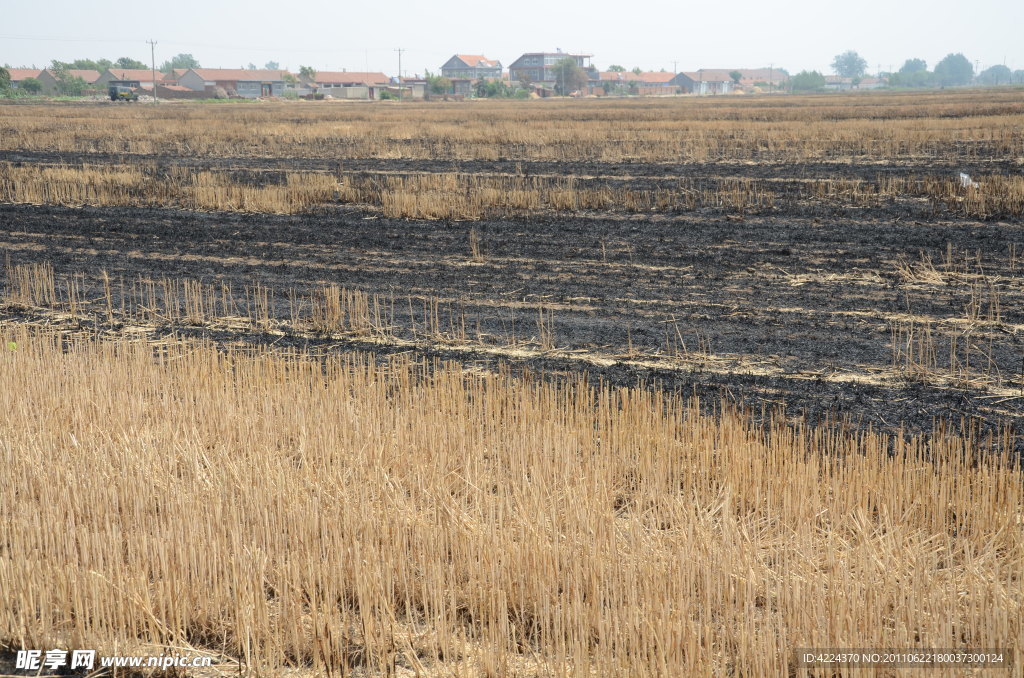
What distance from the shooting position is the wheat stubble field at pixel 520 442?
3.91 meters

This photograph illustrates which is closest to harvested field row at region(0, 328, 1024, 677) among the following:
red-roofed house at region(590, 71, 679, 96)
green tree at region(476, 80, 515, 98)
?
green tree at region(476, 80, 515, 98)

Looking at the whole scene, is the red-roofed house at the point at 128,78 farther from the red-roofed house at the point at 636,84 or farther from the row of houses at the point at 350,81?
the red-roofed house at the point at 636,84

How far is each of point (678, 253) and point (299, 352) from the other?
6106 mm

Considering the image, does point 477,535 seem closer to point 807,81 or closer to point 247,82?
point 247,82

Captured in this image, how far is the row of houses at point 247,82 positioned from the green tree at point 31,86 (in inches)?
96.2

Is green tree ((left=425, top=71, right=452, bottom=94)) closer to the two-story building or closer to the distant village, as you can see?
the distant village

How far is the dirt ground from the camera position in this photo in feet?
25.0

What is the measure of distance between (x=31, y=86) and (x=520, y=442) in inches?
4585

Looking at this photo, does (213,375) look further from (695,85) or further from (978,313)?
(695,85)

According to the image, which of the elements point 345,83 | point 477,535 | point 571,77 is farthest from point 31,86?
point 477,535

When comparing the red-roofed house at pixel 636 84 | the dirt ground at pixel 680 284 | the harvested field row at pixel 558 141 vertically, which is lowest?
the dirt ground at pixel 680 284

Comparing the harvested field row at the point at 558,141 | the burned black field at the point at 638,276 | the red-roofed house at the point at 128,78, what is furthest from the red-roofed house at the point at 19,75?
the burned black field at the point at 638,276

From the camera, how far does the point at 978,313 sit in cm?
941

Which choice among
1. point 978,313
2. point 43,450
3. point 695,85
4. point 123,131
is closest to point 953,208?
point 978,313
